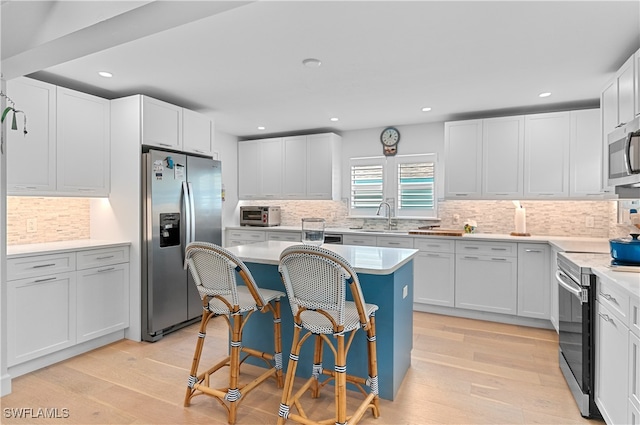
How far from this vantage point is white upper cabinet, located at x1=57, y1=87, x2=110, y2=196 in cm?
309

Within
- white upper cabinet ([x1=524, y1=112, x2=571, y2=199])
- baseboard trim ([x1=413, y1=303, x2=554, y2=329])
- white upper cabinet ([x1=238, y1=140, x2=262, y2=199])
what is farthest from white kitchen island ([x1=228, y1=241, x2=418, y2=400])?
white upper cabinet ([x1=238, y1=140, x2=262, y2=199])

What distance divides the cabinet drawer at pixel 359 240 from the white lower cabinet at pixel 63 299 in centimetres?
251

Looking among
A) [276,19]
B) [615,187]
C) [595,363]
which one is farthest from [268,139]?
[595,363]

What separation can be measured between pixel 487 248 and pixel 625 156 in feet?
5.83

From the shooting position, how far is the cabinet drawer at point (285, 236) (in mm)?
4986

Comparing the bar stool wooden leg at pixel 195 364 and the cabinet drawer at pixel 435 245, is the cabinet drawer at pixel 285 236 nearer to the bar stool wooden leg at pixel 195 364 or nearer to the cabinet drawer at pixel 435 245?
the cabinet drawer at pixel 435 245

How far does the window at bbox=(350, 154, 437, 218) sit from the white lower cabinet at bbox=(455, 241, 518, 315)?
3.21 ft

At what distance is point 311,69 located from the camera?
2941 millimetres

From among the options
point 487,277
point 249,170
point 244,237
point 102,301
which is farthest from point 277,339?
point 249,170

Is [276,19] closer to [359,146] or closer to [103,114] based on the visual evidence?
[103,114]

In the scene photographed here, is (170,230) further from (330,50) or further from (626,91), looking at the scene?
(626,91)

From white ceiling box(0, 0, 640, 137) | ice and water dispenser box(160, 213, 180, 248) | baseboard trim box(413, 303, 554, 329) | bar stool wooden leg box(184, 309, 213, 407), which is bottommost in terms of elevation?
baseboard trim box(413, 303, 554, 329)

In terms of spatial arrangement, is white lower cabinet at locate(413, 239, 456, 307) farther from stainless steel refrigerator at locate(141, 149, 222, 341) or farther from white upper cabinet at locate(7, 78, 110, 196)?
white upper cabinet at locate(7, 78, 110, 196)

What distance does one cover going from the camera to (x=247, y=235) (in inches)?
211
